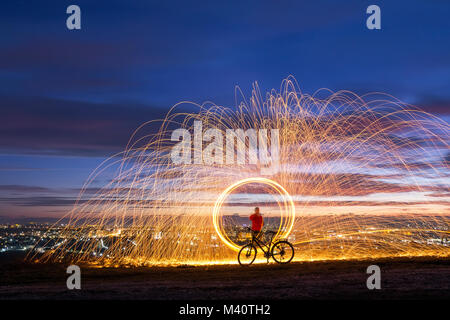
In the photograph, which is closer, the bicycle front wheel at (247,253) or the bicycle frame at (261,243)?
the bicycle front wheel at (247,253)

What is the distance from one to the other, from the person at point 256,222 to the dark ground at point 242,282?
3.56ft

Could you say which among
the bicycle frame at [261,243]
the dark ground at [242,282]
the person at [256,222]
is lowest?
the dark ground at [242,282]

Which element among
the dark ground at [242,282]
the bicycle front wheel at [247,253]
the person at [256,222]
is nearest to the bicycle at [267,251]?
the bicycle front wheel at [247,253]

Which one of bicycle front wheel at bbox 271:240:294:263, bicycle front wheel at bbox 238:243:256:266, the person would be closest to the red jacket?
the person

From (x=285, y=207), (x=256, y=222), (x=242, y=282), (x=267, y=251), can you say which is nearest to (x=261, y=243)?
(x=267, y=251)

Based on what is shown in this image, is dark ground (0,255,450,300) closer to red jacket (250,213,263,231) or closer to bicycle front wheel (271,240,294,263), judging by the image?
bicycle front wheel (271,240,294,263)

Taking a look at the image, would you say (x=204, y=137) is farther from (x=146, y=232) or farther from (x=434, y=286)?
(x=434, y=286)

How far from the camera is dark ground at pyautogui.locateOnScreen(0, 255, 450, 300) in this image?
9.28 metres

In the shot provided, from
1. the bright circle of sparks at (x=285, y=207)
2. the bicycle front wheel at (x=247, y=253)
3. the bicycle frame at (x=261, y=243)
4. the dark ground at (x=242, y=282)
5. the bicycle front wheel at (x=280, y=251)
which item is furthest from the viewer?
the bright circle of sparks at (x=285, y=207)

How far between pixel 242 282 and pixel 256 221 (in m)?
4.46

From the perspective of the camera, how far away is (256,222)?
615 inches

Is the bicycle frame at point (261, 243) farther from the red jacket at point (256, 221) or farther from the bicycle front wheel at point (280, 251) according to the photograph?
the red jacket at point (256, 221)

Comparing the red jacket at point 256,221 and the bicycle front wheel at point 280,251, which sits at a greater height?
the red jacket at point 256,221

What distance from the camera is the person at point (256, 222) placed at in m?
15.5
